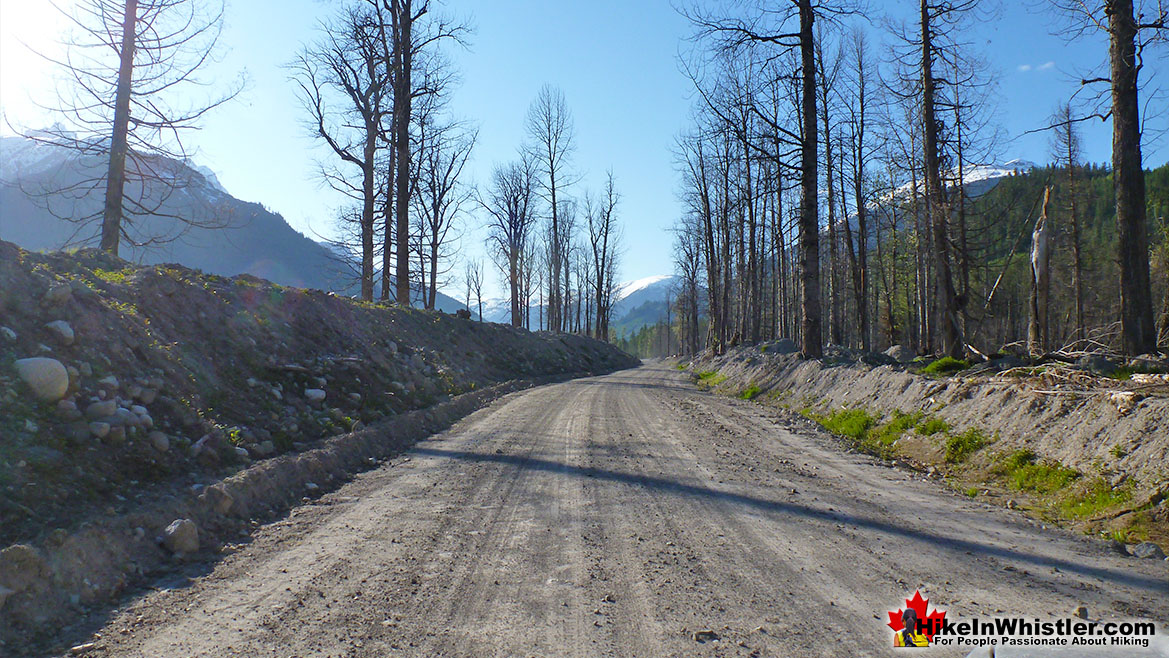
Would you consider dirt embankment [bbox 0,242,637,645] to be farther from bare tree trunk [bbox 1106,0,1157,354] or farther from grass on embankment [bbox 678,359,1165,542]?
bare tree trunk [bbox 1106,0,1157,354]

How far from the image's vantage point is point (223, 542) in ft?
14.9

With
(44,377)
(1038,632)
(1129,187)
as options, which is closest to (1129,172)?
(1129,187)

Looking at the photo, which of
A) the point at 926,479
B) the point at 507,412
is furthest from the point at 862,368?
the point at 507,412

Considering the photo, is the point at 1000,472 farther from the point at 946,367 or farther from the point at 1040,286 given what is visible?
the point at 1040,286

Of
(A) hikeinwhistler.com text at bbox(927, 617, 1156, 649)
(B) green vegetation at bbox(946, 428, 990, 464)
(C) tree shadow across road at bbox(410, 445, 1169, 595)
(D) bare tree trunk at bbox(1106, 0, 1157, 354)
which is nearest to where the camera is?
(A) hikeinwhistler.com text at bbox(927, 617, 1156, 649)

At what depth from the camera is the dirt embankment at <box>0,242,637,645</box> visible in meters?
4.01

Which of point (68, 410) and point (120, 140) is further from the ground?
point (120, 140)

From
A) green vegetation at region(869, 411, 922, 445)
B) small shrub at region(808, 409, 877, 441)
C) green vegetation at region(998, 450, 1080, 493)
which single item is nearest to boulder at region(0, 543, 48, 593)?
green vegetation at region(998, 450, 1080, 493)

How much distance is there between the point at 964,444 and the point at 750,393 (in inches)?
343

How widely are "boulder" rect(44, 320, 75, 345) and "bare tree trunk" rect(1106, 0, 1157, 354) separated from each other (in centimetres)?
1433

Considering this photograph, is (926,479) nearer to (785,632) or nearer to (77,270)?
(785,632)

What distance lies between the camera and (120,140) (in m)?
11.7

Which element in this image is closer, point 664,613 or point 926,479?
point 664,613

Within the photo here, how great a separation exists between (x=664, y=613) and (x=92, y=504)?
169 inches
